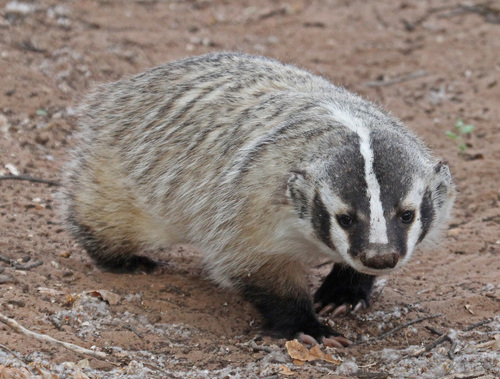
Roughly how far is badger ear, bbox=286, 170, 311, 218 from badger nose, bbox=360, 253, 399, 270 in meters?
0.43

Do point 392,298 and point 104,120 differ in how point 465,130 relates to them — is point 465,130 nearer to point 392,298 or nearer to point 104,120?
point 392,298

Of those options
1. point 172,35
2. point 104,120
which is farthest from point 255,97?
point 172,35

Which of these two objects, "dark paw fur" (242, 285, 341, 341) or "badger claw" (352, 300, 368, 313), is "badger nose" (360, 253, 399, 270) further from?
"badger claw" (352, 300, 368, 313)

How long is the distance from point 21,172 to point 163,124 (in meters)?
1.61

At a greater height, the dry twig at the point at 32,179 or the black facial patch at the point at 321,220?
the black facial patch at the point at 321,220

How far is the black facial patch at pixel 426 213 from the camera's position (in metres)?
3.72

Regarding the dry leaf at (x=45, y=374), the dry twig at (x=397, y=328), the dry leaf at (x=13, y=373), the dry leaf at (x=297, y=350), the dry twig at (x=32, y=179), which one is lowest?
the dry twig at (x=32, y=179)

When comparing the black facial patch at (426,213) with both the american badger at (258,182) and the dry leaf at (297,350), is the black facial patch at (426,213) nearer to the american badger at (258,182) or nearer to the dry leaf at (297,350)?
the american badger at (258,182)

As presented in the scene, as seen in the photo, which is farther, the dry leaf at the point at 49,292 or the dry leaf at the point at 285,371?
the dry leaf at the point at 49,292

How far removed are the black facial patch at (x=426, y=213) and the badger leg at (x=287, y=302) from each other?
74 cm

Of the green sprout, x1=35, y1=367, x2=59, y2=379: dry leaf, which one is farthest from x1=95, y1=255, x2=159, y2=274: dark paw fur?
the green sprout

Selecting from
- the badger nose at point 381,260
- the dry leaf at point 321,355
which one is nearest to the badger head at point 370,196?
the badger nose at point 381,260

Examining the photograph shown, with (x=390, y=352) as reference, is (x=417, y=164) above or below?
above

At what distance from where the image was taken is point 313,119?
13.3 feet
